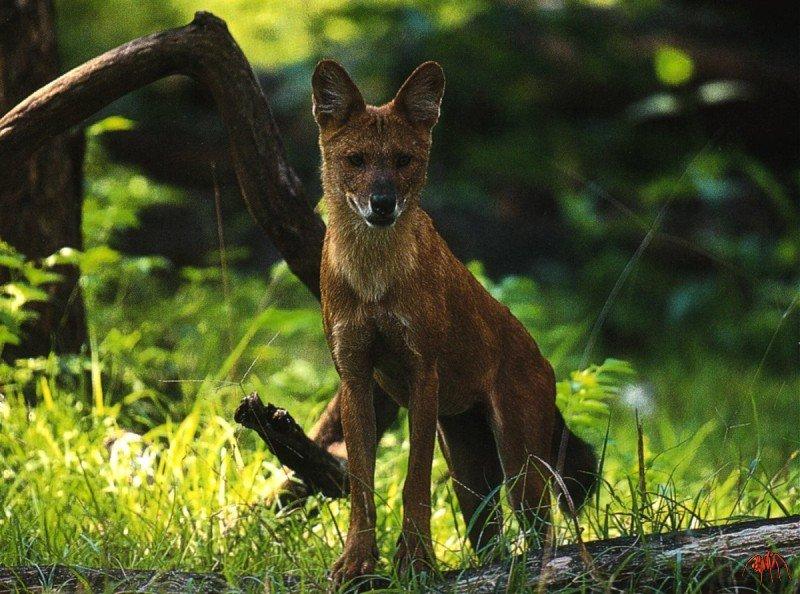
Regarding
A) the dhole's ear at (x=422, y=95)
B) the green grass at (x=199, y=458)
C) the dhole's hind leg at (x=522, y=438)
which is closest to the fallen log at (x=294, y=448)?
the green grass at (x=199, y=458)

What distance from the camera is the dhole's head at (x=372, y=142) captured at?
169 inches

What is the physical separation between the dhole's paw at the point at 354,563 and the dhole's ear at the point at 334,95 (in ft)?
5.35

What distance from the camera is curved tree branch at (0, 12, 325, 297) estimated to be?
4797 millimetres

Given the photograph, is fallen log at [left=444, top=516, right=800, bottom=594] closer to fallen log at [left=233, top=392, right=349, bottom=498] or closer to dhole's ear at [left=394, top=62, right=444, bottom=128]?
fallen log at [left=233, top=392, right=349, bottom=498]

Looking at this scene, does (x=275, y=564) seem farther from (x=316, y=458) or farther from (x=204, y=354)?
(x=204, y=354)

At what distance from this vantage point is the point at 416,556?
13.5ft

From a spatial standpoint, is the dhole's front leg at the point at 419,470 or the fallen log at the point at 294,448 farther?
the fallen log at the point at 294,448

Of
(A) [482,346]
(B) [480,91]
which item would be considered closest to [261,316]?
(A) [482,346]

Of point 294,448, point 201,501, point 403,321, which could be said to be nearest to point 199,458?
point 201,501

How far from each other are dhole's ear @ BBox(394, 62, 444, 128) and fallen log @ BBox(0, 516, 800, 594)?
174cm

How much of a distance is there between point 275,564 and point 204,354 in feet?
8.59

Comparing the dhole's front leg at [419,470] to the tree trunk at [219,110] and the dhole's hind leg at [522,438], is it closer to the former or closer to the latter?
the dhole's hind leg at [522,438]

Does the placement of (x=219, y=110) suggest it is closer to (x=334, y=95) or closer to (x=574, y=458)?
(x=334, y=95)

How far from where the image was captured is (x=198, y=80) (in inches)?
201
